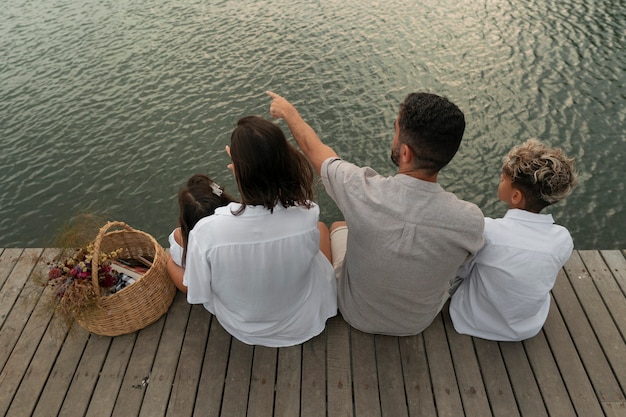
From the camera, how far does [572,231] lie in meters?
5.17

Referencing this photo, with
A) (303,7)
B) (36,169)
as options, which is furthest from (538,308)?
(303,7)

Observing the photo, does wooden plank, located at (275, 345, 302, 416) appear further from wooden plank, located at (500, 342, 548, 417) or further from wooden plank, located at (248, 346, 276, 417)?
wooden plank, located at (500, 342, 548, 417)

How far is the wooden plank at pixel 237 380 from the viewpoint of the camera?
8.81 ft

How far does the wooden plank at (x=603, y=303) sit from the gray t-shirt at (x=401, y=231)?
52.7 inches

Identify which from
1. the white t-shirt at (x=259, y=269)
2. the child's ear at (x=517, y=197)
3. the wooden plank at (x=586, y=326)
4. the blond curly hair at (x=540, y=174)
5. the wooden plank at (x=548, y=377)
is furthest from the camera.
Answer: the wooden plank at (x=586, y=326)

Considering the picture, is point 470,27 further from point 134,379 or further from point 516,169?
point 134,379

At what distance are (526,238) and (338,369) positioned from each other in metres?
1.40

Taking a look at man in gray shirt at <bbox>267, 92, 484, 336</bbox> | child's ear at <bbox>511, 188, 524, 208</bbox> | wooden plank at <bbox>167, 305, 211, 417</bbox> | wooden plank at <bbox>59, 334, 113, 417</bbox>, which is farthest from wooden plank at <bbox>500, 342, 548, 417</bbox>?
wooden plank at <bbox>59, 334, 113, 417</bbox>

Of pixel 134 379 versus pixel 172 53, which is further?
pixel 172 53

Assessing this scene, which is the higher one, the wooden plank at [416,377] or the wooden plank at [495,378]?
the wooden plank at [416,377]

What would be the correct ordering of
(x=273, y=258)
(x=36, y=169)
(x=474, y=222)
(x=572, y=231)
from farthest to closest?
(x=36, y=169)
(x=572, y=231)
(x=273, y=258)
(x=474, y=222)

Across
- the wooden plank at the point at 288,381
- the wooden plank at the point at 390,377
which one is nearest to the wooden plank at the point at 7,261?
the wooden plank at the point at 288,381

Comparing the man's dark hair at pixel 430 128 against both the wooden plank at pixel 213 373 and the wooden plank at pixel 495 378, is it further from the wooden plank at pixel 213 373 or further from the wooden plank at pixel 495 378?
the wooden plank at pixel 213 373

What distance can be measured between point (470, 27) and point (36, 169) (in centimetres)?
785
